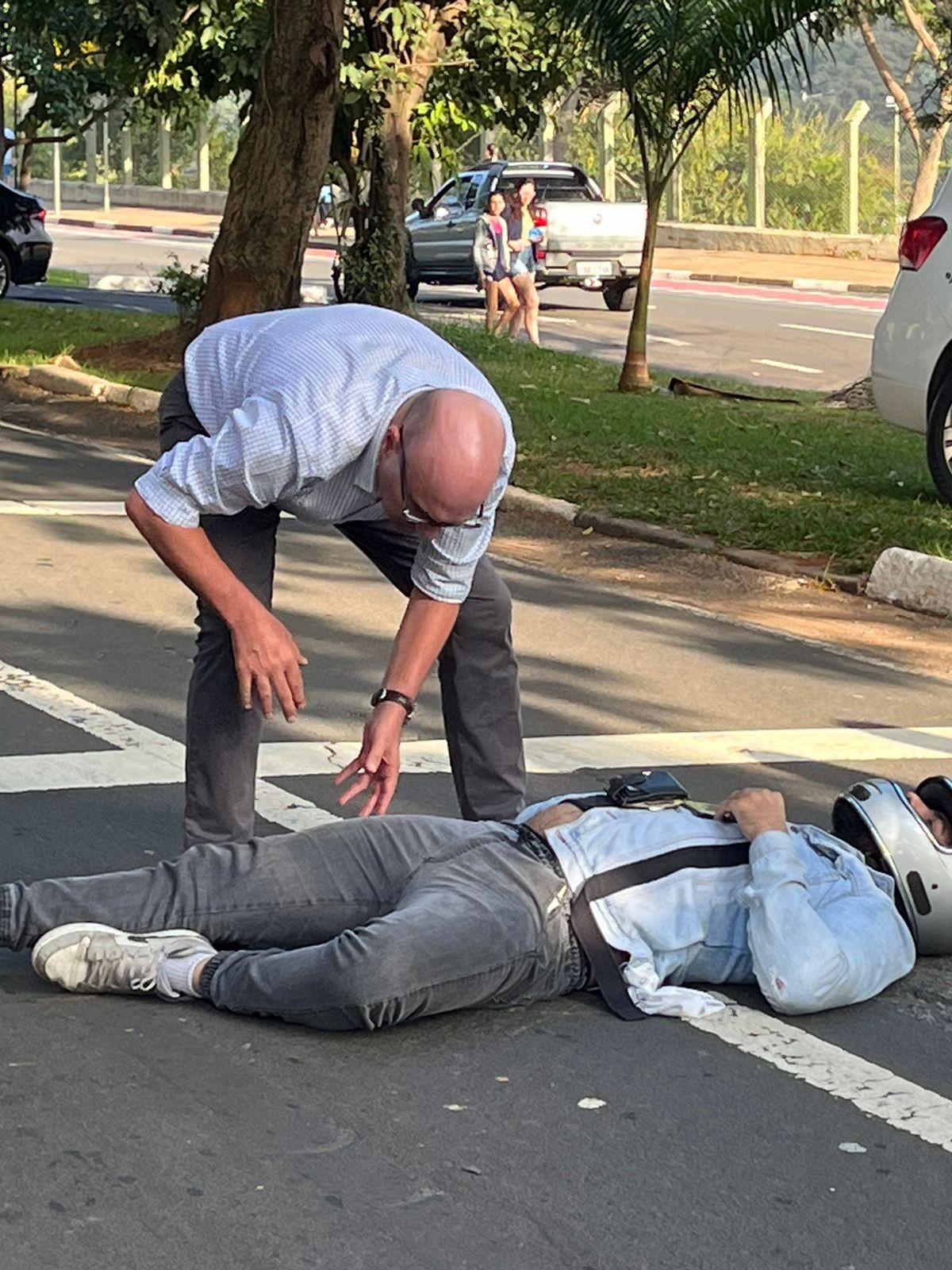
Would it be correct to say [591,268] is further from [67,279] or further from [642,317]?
[642,317]

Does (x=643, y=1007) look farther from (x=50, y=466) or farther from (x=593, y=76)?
(x=593, y=76)

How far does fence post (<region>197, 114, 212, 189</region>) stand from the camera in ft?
175

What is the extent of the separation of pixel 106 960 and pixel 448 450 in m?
1.22

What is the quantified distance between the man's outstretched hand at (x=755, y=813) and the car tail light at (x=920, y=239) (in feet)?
21.9

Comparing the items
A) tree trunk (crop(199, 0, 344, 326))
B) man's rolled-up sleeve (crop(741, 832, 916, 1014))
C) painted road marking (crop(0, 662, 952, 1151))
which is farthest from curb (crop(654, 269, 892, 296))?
man's rolled-up sleeve (crop(741, 832, 916, 1014))

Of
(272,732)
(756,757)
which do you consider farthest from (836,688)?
(272,732)

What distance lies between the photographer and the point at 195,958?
405cm

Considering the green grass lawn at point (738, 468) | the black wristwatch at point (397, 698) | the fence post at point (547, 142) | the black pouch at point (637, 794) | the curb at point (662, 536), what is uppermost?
the fence post at point (547, 142)

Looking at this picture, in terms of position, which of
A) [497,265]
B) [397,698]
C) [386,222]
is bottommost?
[397,698]

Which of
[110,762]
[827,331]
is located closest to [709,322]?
[827,331]

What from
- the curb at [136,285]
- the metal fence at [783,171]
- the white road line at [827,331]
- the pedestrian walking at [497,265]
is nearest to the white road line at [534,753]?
the pedestrian walking at [497,265]

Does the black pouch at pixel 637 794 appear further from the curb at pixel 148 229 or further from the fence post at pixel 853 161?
the fence post at pixel 853 161

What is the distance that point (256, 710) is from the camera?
15.0ft

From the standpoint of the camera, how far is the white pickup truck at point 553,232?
28.0 m
